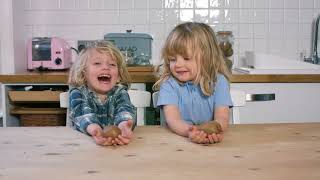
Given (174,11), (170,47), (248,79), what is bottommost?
(248,79)

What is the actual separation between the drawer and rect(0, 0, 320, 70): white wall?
67 cm

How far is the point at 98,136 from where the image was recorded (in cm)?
97

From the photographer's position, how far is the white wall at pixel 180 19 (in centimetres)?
263

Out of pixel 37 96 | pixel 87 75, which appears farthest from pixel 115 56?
pixel 37 96

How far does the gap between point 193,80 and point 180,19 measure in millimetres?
1299

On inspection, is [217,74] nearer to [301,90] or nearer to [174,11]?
[301,90]

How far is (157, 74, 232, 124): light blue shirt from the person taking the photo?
4.60 ft

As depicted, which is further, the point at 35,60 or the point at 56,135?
the point at 35,60

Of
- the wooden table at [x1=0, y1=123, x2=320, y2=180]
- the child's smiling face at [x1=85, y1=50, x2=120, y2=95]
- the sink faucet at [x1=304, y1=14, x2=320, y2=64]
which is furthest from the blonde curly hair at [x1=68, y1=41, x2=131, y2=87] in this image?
the sink faucet at [x1=304, y1=14, x2=320, y2=64]

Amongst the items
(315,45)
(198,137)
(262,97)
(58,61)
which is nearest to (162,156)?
(198,137)

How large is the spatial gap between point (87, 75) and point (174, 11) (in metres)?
1.36

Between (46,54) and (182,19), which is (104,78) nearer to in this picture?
(46,54)

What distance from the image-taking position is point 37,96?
6.72ft

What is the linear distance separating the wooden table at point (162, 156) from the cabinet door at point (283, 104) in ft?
3.27
